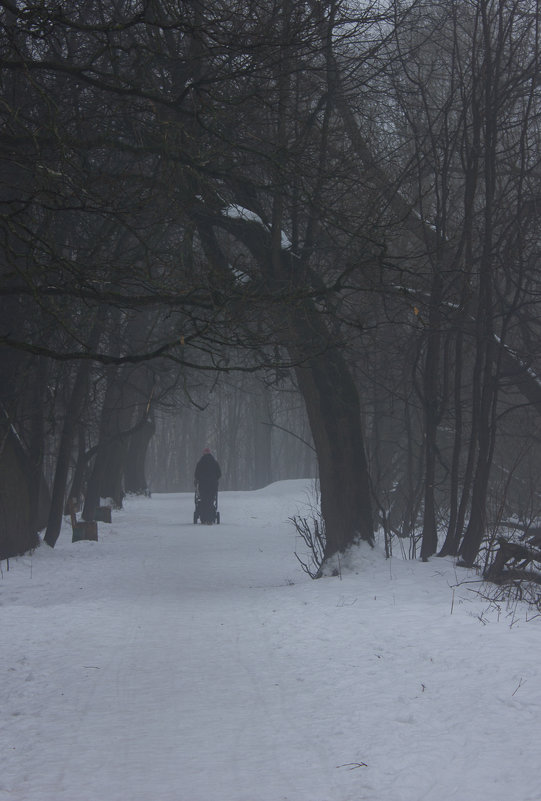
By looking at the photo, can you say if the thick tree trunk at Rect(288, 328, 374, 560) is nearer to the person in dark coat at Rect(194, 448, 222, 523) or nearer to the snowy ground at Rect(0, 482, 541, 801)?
the snowy ground at Rect(0, 482, 541, 801)

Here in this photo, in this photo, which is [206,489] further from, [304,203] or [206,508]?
[304,203]

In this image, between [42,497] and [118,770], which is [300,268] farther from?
[42,497]

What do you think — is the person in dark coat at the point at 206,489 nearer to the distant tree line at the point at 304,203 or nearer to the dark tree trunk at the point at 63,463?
the dark tree trunk at the point at 63,463

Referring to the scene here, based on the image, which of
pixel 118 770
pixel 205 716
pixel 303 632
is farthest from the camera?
pixel 303 632

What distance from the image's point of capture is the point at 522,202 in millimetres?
12219

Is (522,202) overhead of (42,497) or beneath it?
overhead

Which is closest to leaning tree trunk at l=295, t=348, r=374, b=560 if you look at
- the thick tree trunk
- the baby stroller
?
the thick tree trunk

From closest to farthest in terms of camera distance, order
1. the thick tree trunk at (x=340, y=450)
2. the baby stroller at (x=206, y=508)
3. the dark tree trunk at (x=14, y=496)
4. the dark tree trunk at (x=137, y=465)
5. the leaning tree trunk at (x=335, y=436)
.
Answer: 1. the leaning tree trunk at (x=335, y=436)
2. the thick tree trunk at (x=340, y=450)
3. the dark tree trunk at (x=14, y=496)
4. the baby stroller at (x=206, y=508)
5. the dark tree trunk at (x=137, y=465)

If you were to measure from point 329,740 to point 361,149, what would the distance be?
8489mm

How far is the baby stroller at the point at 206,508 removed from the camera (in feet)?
82.7

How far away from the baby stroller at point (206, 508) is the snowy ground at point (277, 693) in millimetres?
13692

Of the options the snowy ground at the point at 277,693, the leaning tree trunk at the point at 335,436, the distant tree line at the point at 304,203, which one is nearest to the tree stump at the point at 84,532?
the distant tree line at the point at 304,203

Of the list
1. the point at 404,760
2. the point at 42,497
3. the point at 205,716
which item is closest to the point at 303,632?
the point at 205,716

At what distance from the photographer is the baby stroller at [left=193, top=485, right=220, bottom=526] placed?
2522cm
